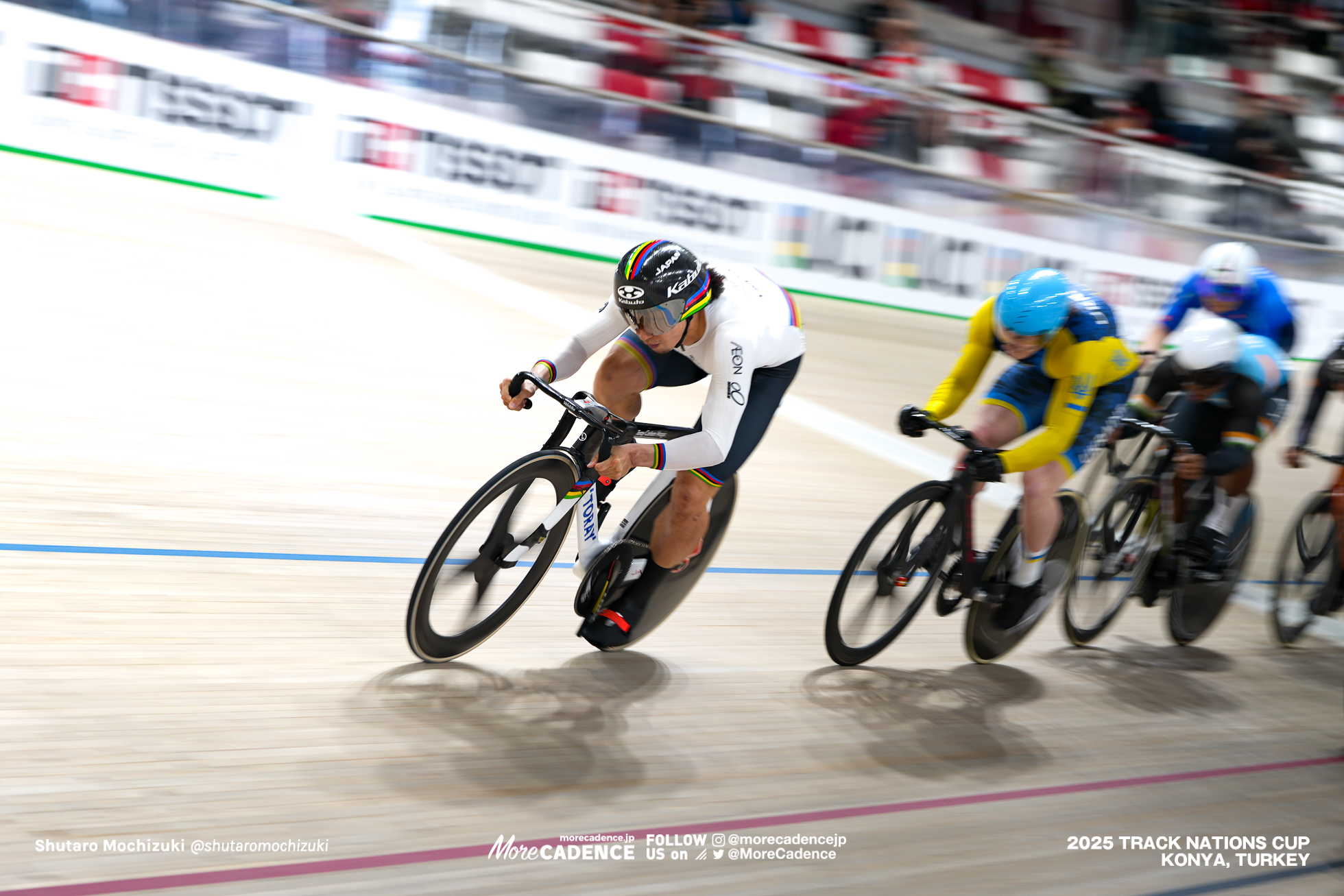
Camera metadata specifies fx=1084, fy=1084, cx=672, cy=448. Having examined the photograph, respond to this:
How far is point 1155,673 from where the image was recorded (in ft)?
12.7

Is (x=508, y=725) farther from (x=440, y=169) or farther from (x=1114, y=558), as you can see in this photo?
(x=440, y=169)

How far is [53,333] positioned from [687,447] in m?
3.14

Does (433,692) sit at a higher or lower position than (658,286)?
lower

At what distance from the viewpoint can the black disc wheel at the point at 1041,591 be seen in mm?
3527

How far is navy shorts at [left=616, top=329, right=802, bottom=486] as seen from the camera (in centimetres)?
295

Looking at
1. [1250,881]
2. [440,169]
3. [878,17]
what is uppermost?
[878,17]

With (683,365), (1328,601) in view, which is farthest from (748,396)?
(1328,601)

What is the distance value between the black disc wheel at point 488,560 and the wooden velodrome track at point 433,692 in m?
0.12

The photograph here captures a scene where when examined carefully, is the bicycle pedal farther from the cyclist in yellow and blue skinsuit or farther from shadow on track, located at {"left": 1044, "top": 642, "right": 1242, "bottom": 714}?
shadow on track, located at {"left": 1044, "top": 642, "right": 1242, "bottom": 714}

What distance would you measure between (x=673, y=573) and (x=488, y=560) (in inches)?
24.7

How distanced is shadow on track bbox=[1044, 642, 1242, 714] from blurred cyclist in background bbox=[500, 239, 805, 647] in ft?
5.33

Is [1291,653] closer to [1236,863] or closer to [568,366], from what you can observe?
[1236,863]

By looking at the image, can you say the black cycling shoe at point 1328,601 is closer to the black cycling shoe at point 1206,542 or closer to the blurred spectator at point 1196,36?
the black cycling shoe at point 1206,542

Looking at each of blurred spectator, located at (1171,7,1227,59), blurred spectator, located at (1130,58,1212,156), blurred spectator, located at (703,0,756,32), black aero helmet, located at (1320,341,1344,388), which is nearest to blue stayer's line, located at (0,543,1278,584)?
black aero helmet, located at (1320,341,1344,388)
